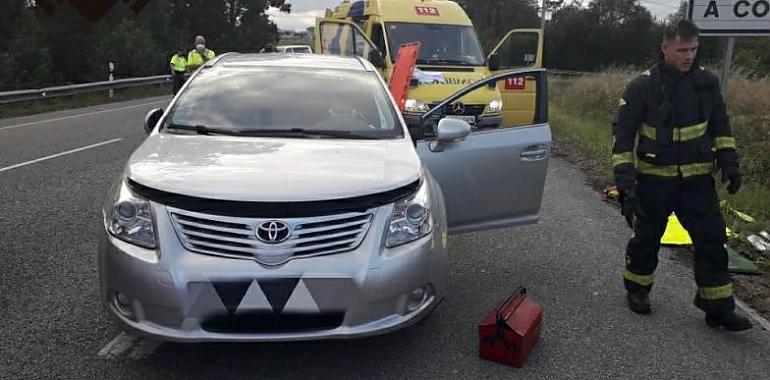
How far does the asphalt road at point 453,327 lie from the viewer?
346cm

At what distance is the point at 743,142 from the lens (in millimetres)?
10273

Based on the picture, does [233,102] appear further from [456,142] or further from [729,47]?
[729,47]

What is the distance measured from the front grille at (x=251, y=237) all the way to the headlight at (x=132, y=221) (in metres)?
0.13

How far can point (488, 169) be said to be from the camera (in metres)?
4.59

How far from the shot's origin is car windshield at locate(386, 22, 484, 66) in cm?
1122

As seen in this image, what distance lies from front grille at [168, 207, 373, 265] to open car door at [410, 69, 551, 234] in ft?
4.69

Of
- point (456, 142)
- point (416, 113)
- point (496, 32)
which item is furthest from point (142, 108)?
point (496, 32)

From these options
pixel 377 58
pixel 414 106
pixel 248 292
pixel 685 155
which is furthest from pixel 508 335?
pixel 377 58

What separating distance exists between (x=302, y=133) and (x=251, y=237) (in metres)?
1.18

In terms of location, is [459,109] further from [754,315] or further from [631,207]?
Answer: [754,315]

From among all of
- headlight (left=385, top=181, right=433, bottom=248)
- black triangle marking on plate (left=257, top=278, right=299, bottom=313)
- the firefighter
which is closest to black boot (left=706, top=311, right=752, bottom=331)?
the firefighter

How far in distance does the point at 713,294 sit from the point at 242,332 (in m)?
2.74

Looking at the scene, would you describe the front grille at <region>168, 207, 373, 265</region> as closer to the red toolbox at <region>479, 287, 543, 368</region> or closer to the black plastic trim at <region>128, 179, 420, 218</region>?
the black plastic trim at <region>128, 179, 420, 218</region>

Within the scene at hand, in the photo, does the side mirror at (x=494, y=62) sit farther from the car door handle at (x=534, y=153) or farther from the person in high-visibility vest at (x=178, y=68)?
the person in high-visibility vest at (x=178, y=68)
